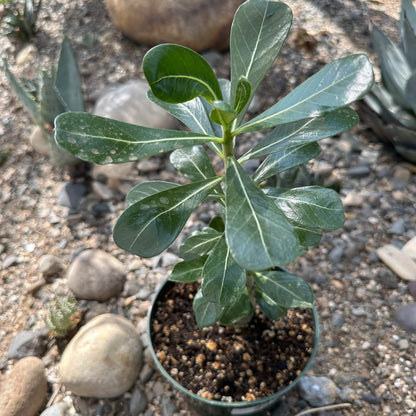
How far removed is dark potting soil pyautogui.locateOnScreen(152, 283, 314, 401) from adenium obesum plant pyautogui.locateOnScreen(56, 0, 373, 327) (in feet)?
1.10

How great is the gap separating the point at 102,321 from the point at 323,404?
36.7 inches

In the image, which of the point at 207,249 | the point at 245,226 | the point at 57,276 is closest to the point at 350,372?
the point at 207,249

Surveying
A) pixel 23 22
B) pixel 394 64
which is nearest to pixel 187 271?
pixel 394 64

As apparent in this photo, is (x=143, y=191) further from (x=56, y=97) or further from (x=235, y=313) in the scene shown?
(x=56, y=97)

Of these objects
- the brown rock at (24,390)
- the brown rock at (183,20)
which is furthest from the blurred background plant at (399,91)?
the brown rock at (24,390)

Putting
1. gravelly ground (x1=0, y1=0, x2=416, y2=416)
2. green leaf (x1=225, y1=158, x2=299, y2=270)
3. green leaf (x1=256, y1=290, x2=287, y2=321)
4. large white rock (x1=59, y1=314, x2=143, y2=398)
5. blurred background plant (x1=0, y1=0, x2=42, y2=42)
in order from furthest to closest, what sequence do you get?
1. blurred background plant (x1=0, y1=0, x2=42, y2=42)
2. gravelly ground (x1=0, y1=0, x2=416, y2=416)
3. large white rock (x1=59, y1=314, x2=143, y2=398)
4. green leaf (x1=256, y1=290, x2=287, y2=321)
5. green leaf (x1=225, y1=158, x2=299, y2=270)

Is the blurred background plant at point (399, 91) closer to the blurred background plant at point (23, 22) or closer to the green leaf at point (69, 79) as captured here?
the green leaf at point (69, 79)

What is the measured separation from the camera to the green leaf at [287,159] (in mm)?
1189

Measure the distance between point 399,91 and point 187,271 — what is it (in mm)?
1747

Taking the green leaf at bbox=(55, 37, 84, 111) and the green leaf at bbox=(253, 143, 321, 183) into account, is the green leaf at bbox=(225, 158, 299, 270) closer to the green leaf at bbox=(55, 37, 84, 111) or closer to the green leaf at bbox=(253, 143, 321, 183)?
the green leaf at bbox=(253, 143, 321, 183)

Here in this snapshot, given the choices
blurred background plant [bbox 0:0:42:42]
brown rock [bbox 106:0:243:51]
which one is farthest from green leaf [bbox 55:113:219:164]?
blurred background plant [bbox 0:0:42:42]

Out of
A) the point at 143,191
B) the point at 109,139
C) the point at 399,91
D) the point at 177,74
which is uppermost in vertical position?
the point at 177,74

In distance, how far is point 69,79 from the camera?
8.06 ft

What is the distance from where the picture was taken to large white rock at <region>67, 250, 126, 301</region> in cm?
203
